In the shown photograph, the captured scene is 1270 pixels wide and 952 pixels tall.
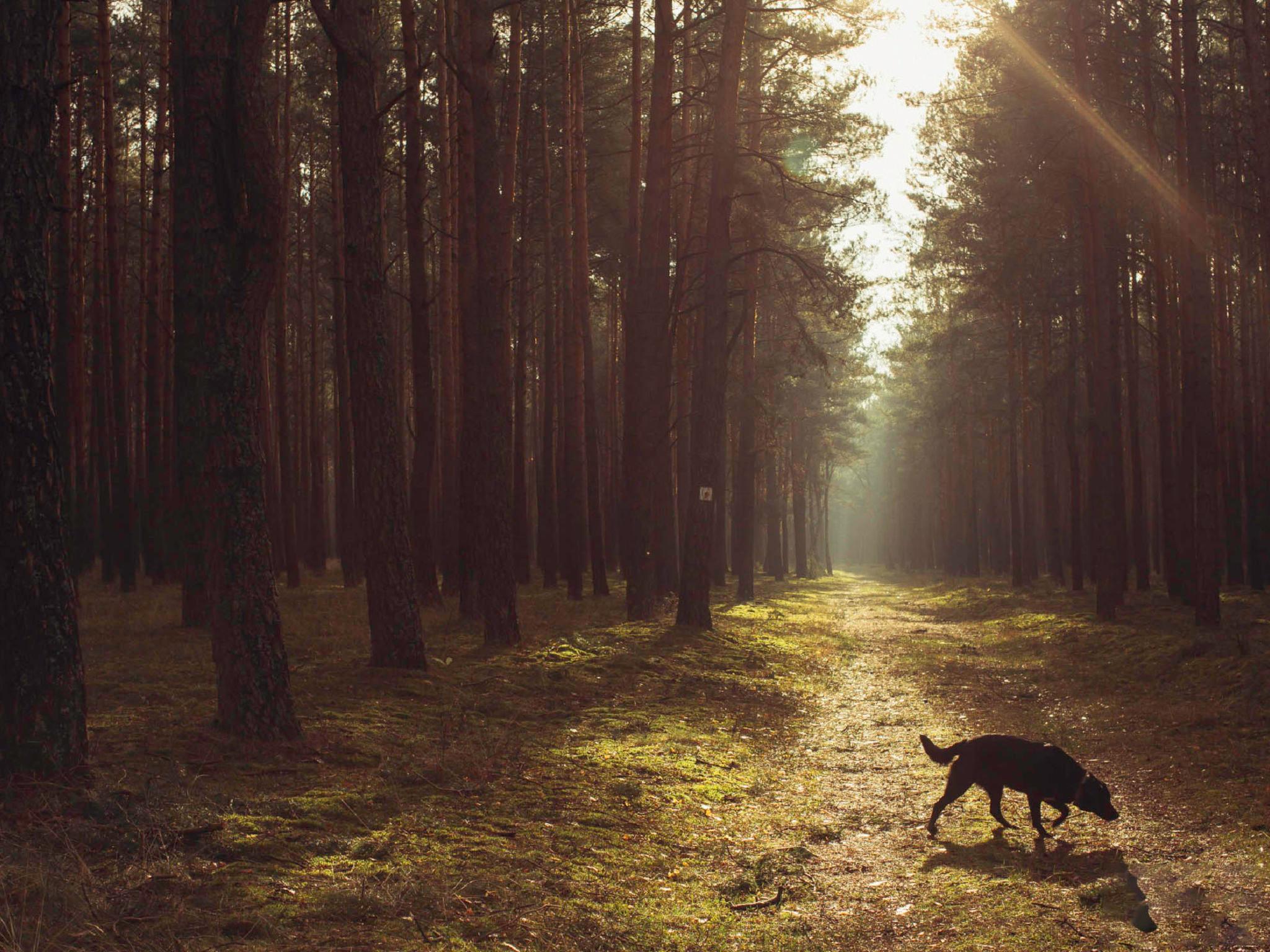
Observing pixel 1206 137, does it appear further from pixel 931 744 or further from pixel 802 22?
pixel 931 744

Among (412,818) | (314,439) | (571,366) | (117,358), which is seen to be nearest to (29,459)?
(412,818)

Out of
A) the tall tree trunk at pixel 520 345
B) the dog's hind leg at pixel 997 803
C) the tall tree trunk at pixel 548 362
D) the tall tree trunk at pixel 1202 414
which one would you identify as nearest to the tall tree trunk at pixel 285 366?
the tall tree trunk at pixel 520 345

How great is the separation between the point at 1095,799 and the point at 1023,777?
0.43 metres

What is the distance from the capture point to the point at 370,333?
1048 centimetres

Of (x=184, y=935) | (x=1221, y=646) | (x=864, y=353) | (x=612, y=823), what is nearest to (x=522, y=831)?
(x=612, y=823)

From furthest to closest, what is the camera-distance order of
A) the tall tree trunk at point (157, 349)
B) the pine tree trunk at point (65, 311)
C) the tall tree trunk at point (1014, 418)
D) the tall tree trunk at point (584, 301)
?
1. the tall tree trunk at point (1014, 418)
2. the tall tree trunk at point (584, 301)
3. the tall tree trunk at point (157, 349)
4. the pine tree trunk at point (65, 311)

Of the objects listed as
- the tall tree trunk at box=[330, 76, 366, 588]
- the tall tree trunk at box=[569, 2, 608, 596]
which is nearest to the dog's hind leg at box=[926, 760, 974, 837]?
the tall tree trunk at box=[569, 2, 608, 596]

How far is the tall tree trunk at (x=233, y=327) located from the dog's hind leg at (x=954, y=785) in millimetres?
4384

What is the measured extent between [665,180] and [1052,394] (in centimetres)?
1367

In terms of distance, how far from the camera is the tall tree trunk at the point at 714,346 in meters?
17.0

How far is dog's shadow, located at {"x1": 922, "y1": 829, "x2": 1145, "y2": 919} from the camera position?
5359 mm

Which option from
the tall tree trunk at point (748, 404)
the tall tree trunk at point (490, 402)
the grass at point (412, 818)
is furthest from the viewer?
the tall tree trunk at point (748, 404)

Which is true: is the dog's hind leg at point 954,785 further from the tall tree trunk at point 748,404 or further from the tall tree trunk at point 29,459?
the tall tree trunk at point 748,404

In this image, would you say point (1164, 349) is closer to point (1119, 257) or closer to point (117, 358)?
point (1119, 257)
